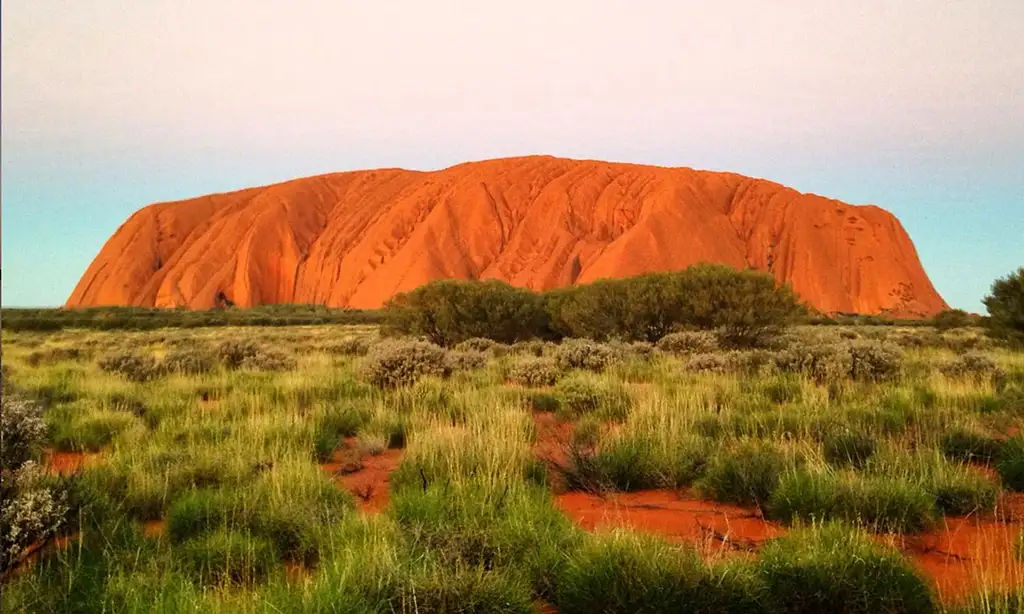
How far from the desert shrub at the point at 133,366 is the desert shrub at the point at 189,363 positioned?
0.76 feet

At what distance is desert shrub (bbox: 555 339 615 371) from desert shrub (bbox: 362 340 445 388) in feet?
7.83

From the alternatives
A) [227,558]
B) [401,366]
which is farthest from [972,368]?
[227,558]

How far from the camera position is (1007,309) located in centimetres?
1681

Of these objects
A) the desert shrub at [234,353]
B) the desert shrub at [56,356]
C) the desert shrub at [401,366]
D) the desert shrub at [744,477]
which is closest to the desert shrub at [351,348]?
the desert shrub at [234,353]

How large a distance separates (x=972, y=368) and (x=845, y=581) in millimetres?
10053

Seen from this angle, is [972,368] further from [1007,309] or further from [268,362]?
[268,362]

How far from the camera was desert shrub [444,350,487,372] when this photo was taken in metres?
11.3

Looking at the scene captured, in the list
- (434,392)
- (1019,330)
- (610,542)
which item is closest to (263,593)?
(610,542)

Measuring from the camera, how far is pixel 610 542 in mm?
3168

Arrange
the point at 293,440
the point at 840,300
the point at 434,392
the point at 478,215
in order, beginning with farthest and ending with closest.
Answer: the point at 478,215 → the point at 840,300 → the point at 434,392 → the point at 293,440

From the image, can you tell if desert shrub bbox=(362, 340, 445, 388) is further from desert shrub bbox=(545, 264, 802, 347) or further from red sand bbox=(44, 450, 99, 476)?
desert shrub bbox=(545, 264, 802, 347)

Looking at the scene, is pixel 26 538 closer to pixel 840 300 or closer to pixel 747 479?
pixel 747 479

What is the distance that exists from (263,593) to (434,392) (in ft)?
19.2

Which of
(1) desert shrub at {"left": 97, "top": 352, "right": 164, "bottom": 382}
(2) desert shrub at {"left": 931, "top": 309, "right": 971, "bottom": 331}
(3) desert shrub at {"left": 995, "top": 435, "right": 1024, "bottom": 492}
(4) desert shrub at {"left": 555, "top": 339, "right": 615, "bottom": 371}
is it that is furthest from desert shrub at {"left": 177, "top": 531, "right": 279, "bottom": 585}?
(2) desert shrub at {"left": 931, "top": 309, "right": 971, "bottom": 331}
